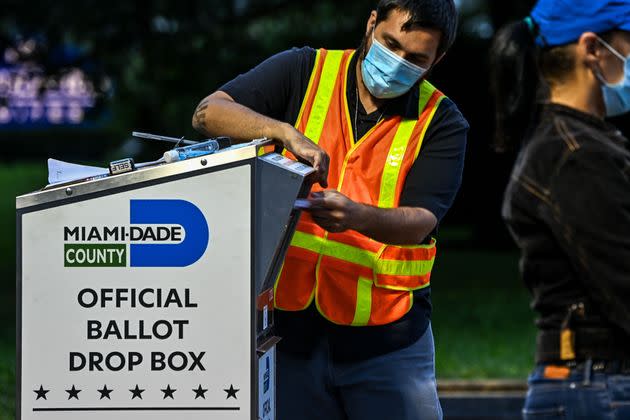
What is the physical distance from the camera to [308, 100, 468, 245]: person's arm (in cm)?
329

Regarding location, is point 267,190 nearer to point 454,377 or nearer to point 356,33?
point 454,377

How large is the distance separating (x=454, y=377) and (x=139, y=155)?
9972 mm

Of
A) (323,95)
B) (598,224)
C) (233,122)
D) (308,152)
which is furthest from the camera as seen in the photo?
(323,95)

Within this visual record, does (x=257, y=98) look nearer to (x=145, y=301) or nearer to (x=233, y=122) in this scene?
(x=233, y=122)

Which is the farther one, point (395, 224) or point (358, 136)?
point (358, 136)

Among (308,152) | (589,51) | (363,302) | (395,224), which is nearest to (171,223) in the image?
(308,152)

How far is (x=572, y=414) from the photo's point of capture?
2895mm

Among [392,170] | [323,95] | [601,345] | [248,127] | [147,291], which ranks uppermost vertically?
[323,95]

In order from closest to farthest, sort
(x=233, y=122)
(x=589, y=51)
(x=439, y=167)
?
(x=589, y=51)
(x=233, y=122)
(x=439, y=167)

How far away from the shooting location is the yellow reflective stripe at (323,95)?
12.0 ft

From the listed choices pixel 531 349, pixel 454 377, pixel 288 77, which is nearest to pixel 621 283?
pixel 288 77

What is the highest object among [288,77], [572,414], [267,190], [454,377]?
[288,77]

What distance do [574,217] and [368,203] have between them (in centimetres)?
83

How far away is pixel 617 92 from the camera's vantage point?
3.17 m
